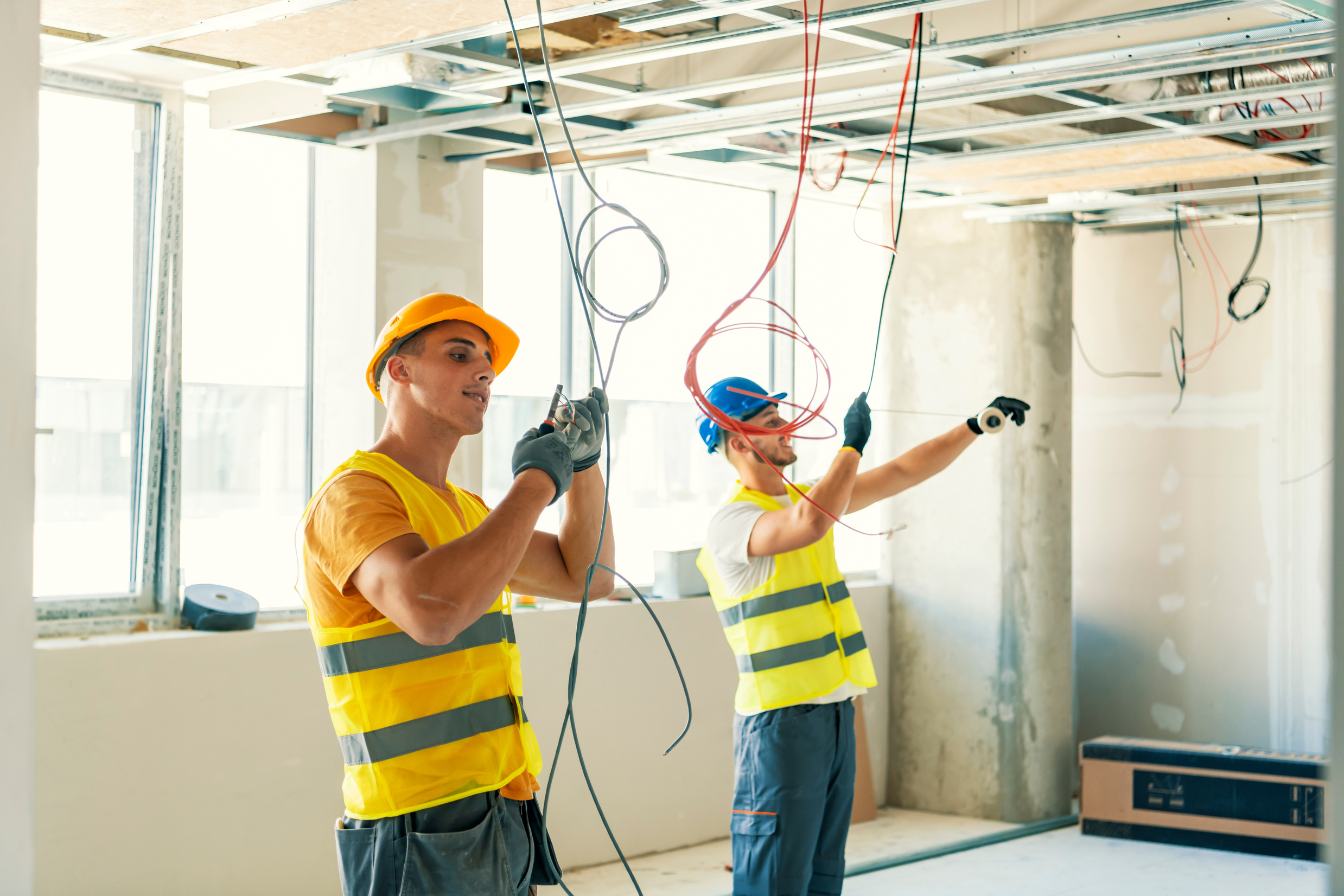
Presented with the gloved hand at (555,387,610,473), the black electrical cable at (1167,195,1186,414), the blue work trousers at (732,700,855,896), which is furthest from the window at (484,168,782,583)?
the gloved hand at (555,387,610,473)

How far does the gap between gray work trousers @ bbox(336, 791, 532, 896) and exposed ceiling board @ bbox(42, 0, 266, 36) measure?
5.38 ft

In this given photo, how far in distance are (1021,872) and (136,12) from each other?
3954 millimetres

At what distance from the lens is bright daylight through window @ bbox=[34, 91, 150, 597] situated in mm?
3592

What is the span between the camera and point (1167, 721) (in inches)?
222

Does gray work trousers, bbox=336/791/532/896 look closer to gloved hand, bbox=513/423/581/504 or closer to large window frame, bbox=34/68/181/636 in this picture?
gloved hand, bbox=513/423/581/504

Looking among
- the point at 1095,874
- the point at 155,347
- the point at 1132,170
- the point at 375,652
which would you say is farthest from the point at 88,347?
the point at 1095,874

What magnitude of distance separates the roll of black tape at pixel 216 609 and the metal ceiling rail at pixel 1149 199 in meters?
3.24

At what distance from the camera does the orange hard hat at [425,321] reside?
6.61 ft

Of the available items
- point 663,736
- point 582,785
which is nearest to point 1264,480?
point 663,736

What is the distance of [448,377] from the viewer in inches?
79.0

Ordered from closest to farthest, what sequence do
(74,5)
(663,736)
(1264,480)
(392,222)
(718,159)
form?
1. (74,5)
2. (392,222)
3. (718,159)
4. (663,736)
5. (1264,480)

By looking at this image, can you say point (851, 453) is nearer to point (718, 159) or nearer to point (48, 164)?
point (718, 159)

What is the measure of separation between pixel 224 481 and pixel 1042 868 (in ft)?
10.5

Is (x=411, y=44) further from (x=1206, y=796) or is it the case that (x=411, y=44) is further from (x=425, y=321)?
(x=1206, y=796)
